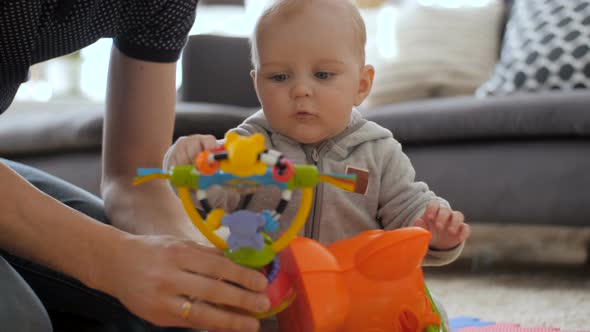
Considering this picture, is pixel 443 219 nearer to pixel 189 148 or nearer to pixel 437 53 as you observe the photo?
pixel 189 148

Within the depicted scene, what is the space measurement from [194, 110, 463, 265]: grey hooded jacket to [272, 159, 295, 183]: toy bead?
0.85 ft

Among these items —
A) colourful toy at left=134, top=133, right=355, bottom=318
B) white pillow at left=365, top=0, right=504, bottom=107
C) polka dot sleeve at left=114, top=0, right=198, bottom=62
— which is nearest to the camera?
colourful toy at left=134, top=133, right=355, bottom=318

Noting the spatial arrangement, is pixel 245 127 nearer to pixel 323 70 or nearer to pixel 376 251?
pixel 323 70

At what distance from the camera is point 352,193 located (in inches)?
35.9

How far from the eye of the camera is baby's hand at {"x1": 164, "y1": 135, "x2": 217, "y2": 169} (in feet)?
2.44

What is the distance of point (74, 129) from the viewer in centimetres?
200

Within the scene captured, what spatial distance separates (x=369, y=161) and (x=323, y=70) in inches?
5.8

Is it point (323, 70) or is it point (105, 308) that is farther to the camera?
point (105, 308)

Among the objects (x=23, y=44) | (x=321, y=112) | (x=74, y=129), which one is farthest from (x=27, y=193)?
(x=74, y=129)

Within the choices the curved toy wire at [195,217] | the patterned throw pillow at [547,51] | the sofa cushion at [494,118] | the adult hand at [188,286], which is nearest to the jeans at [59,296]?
the adult hand at [188,286]

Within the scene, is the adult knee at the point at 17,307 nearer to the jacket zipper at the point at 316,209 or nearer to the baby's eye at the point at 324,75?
the jacket zipper at the point at 316,209

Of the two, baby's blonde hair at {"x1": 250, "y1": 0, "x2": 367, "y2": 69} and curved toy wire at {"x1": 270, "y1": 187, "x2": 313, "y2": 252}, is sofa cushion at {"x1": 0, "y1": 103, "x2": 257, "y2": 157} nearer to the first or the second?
baby's blonde hair at {"x1": 250, "y1": 0, "x2": 367, "y2": 69}

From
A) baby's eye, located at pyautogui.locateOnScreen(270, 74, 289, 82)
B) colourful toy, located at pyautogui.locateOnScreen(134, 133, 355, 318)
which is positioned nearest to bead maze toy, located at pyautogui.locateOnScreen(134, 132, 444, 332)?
colourful toy, located at pyautogui.locateOnScreen(134, 133, 355, 318)

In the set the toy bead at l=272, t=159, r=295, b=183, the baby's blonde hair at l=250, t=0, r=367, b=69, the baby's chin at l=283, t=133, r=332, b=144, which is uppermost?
the baby's blonde hair at l=250, t=0, r=367, b=69
